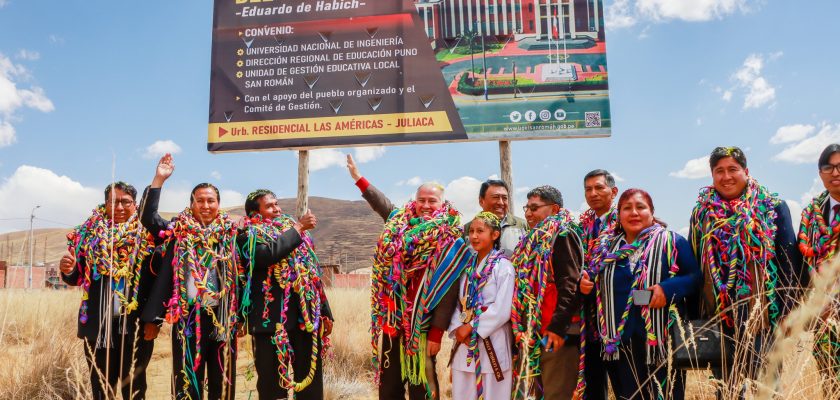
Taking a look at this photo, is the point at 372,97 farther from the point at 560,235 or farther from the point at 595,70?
the point at 560,235

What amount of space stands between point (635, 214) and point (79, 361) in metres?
4.84

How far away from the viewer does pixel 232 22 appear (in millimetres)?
7777

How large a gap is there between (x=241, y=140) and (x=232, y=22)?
65.0 inches

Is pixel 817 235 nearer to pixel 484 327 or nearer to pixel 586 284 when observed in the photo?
pixel 586 284

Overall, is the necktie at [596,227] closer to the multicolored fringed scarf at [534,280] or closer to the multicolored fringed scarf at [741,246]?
Answer: the multicolored fringed scarf at [534,280]

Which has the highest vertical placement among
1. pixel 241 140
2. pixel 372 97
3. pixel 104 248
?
pixel 372 97

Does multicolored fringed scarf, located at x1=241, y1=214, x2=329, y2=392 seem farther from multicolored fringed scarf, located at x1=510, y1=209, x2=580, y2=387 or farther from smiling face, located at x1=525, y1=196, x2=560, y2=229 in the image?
smiling face, located at x1=525, y1=196, x2=560, y2=229

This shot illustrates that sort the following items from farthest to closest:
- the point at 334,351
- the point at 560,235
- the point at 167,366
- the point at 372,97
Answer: the point at 372,97 < the point at 167,366 < the point at 334,351 < the point at 560,235

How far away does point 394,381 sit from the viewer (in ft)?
11.8

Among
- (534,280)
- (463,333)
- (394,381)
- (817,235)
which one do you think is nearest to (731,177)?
(817,235)

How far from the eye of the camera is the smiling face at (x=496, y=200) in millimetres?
3709

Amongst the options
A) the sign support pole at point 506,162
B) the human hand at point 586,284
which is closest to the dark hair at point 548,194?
the human hand at point 586,284

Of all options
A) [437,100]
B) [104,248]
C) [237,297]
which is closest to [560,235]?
[237,297]

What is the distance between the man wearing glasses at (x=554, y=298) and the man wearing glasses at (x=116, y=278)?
2.37 metres
